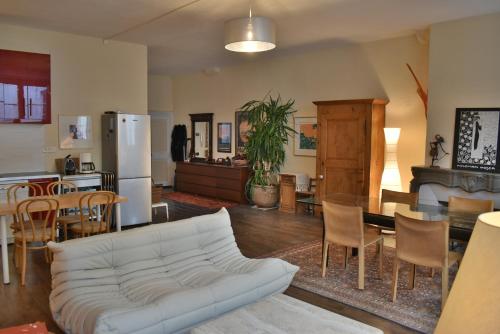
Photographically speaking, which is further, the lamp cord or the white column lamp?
the white column lamp

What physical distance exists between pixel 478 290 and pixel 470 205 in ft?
12.4

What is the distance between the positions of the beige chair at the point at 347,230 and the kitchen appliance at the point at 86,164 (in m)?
3.92

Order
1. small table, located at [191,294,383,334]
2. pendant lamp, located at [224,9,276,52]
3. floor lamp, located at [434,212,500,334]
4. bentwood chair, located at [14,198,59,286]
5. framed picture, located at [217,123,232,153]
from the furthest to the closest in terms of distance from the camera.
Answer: framed picture, located at [217,123,232,153] < pendant lamp, located at [224,9,276,52] < bentwood chair, located at [14,198,59,286] < small table, located at [191,294,383,334] < floor lamp, located at [434,212,500,334]

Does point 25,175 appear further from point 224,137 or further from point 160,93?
point 160,93

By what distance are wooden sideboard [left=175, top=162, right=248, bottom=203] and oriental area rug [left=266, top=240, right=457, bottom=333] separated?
3532 millimetres

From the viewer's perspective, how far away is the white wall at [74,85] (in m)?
5.85

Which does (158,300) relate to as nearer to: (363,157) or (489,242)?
(489,242)

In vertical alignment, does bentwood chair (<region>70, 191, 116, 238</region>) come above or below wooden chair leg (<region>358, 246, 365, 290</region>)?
above

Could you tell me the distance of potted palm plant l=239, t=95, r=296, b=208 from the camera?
7.72m

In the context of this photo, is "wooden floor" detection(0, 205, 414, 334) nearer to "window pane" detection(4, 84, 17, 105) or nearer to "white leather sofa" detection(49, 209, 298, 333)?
"white leather sofa" detection(49, 209, 298, 333)

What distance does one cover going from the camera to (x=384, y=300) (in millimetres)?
3646

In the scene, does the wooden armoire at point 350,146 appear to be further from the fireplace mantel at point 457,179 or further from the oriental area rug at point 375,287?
the oriental area rug at point 375,287

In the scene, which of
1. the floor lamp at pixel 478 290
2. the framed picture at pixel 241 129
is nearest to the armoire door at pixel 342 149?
Result: the framed picture at pixel 241 129

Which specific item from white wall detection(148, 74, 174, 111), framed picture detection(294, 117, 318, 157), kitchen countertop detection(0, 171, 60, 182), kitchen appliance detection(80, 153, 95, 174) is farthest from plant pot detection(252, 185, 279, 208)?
white wall detection(148, 74, 174, 111)
